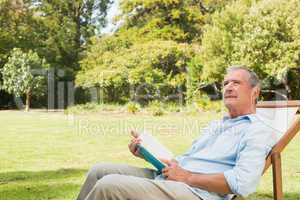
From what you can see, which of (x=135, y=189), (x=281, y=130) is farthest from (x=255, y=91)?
(x=135, y=189)

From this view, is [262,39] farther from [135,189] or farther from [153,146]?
[135,189]

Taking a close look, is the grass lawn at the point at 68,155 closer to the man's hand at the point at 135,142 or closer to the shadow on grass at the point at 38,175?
the shadow on grass at the point at 38,175

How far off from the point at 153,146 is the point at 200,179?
544 millimetres

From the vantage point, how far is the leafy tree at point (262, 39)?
19594mm

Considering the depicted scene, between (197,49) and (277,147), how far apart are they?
70.4 ft

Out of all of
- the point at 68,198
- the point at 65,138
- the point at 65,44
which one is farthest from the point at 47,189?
the point at 65,44

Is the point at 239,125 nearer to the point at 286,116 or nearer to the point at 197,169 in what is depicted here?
the point at 197,169

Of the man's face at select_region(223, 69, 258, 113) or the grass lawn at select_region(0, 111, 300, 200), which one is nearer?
the man's face at select_region(223, 69, 258, 113)

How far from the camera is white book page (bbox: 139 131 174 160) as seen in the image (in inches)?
118

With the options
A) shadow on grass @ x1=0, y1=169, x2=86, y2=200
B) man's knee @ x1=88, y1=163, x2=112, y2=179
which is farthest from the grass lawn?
man's knee @ x1=88, y1=163, x2=112, y2=179

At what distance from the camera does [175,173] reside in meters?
2.70

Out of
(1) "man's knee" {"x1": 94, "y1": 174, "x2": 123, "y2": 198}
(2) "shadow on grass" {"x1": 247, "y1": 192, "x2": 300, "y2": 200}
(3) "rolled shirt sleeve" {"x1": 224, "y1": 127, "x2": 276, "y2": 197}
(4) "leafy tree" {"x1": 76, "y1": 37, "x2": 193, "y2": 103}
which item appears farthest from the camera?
(4) "leafy tree" {"x1": 76, "y1": 37, "x2": 193, "y2": 103}

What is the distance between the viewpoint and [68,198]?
15.7ft

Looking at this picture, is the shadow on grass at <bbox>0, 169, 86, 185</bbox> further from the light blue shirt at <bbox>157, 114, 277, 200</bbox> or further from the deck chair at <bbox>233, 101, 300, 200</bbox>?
the light blue shirt at <bbox>157, 114, 277, 200</bbox>
